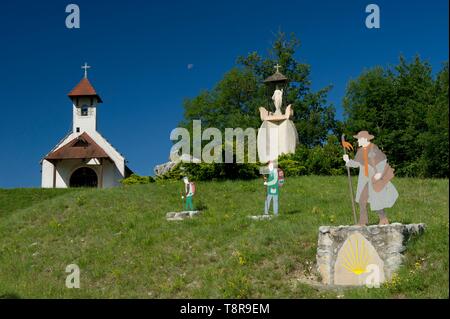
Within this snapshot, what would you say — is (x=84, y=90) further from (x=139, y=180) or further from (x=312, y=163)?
(x=312, y=163)

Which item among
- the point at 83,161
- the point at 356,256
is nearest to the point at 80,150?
the point at 83,161

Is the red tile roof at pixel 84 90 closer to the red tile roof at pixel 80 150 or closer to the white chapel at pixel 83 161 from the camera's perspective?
the white chapel at pixel 83 161

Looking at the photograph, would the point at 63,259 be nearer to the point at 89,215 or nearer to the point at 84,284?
the point at 84,284

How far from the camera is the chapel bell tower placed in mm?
44344

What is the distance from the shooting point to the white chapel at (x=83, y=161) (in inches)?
1655

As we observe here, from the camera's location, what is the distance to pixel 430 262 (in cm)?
1202

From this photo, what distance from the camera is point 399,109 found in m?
44.6

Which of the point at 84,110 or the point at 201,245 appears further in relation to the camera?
the point at 84,110

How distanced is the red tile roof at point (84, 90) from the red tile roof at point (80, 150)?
3582 millimetres

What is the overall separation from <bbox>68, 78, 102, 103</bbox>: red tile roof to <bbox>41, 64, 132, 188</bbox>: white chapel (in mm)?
1467

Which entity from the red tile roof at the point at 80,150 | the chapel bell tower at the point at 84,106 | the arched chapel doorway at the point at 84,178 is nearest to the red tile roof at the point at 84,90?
the chapel bell tower at the point at 84,106

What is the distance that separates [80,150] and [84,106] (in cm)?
462

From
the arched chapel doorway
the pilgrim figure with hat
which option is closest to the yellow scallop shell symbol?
the pilgrim figure with hat
